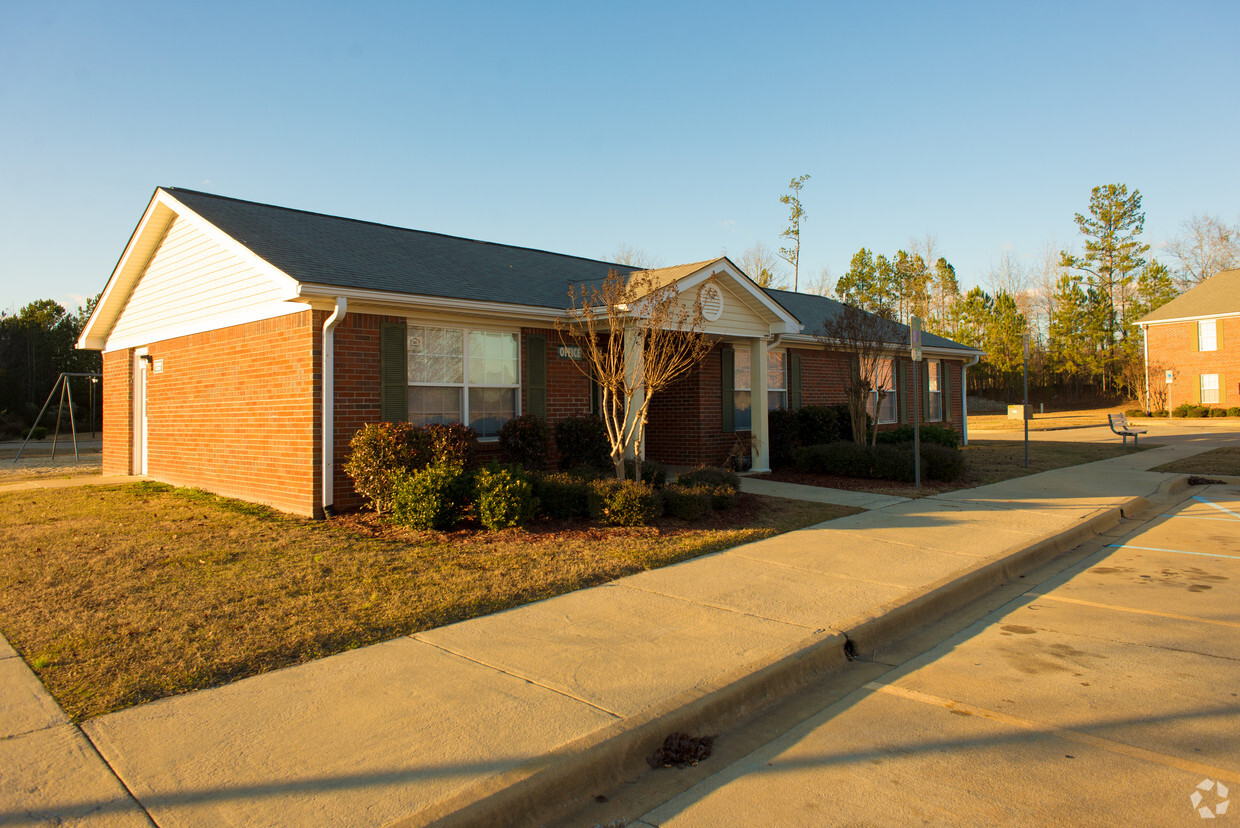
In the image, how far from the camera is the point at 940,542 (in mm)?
7898

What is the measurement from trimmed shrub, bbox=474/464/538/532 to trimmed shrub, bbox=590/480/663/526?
744 mm

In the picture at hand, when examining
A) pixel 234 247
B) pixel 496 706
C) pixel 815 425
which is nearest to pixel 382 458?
pixel 234 247

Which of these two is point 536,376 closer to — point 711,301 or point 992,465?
point 711,301

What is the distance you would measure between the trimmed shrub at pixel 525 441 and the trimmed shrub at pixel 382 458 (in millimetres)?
1749

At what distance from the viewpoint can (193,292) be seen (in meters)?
12.0

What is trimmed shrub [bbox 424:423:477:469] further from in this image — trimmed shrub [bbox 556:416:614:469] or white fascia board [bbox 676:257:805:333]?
white fascia board [bbox 676:257:805:333]

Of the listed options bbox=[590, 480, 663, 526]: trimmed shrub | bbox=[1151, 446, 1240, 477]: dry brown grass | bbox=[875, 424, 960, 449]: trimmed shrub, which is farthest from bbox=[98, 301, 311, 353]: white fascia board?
bbox=[1151, 446, 1240, 477]: dry brown grass

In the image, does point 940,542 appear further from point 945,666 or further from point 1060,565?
point 945,666

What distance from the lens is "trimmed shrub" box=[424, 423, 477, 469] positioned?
8977mm

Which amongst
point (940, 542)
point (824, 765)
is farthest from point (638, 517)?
point (824, 765)

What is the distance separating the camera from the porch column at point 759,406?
13.5 metres

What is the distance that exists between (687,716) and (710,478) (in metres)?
6.07

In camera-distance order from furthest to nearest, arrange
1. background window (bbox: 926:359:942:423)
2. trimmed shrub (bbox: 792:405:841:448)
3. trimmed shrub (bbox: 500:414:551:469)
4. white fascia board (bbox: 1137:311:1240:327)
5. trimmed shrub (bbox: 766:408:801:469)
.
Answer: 1. white fascia board (bbox: 1137:311:1240:327)
2. background window (bbox: 926:359:942:423)
3. trimmed shrub (bbox: 792:405:841:448)
4. trimmed shrub (bbox: 766:408:801:469)
5. trimmed shrub (bbox: 500:414:551:469)

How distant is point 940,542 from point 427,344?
6903 mm
